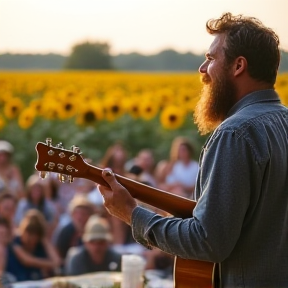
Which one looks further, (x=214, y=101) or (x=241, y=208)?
(x=214, y=101)

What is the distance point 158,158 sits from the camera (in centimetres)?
941

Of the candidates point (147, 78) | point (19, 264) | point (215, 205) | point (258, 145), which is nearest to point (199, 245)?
point (215, 205)

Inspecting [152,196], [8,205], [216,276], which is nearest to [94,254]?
[8,205]

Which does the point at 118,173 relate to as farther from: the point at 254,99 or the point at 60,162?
the point at 254,99

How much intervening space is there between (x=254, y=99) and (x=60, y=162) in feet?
1.91

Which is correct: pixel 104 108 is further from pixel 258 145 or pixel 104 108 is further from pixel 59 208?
pixel 258 145

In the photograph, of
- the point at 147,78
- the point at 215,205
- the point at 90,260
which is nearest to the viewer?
the point at 215,205

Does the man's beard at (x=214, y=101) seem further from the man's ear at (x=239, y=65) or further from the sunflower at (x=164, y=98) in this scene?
the sunflower at (x=164, y=98)

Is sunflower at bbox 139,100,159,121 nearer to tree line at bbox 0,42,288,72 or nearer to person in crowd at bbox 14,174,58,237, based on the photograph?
tree line at bbox 0,42,288,72

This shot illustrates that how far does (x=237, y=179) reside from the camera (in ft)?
6.20

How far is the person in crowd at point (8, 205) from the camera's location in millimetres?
5688

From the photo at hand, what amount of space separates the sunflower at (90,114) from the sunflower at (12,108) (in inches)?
25.8

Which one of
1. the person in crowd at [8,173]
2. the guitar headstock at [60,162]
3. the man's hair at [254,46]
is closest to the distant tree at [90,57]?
the person in crowd at [8,173]

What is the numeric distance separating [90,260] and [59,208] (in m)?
1.30
